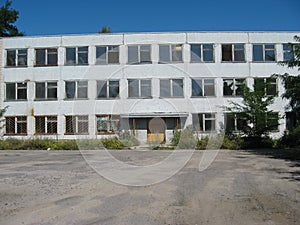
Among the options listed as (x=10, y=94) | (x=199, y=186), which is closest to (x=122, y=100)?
(x=10, y=94)

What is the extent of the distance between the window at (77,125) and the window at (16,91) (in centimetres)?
484

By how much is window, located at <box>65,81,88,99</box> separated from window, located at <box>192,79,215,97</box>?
9942 mm

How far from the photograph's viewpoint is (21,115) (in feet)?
104

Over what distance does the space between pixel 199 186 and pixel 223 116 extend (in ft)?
71.4

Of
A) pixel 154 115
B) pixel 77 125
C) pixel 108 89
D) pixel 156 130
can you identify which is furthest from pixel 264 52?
pixel 77 125

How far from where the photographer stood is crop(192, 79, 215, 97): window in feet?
100

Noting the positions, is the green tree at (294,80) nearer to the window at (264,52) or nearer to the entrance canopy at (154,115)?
the entrance canopy at (154,115)

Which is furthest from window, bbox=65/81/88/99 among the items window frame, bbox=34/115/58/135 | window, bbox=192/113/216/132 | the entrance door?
window, bbox=192/113/216/132

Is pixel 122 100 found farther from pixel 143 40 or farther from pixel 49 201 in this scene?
pixel 49 201

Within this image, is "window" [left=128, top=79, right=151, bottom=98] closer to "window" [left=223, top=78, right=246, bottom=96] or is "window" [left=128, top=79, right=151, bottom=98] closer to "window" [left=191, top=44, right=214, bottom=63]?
"window" [left=191, top=44, right=214, bottom=63]

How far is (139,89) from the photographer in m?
30.7

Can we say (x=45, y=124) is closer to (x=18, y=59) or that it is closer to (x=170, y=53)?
(x=18, y=59)

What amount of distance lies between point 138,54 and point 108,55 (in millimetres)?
2740

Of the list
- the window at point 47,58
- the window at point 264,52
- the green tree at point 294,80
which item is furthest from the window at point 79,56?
the green tree at point 294,80
